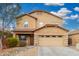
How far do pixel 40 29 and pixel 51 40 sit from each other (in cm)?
35

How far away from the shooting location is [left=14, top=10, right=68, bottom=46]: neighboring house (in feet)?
17.2

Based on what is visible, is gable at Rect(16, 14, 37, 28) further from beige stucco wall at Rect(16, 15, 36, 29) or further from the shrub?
the shrub

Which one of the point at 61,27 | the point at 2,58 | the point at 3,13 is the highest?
the point at 3,13

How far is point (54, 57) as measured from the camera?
5199 millimetres

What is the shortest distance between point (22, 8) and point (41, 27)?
58 centimetres

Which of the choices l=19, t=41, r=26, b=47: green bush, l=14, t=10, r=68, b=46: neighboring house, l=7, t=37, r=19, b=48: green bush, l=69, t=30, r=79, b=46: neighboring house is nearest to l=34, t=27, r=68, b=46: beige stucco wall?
l=14, t=10, r=68, b=46: neighboring house

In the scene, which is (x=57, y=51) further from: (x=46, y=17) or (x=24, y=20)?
(x=24, y=20)

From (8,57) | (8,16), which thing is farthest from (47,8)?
(8,57)

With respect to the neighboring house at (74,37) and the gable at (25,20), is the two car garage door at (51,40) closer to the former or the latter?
the neighboring house at (74,37)

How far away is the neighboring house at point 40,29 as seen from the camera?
17.2 ft

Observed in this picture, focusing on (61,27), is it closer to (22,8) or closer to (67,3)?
(67,3)

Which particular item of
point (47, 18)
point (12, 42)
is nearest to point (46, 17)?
point (47, 18)

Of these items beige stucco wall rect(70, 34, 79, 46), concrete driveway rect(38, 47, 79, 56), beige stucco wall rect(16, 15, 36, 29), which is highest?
beige stucco wall rect(16, 15, 36, 29)

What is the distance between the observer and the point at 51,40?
5340 millimetres
